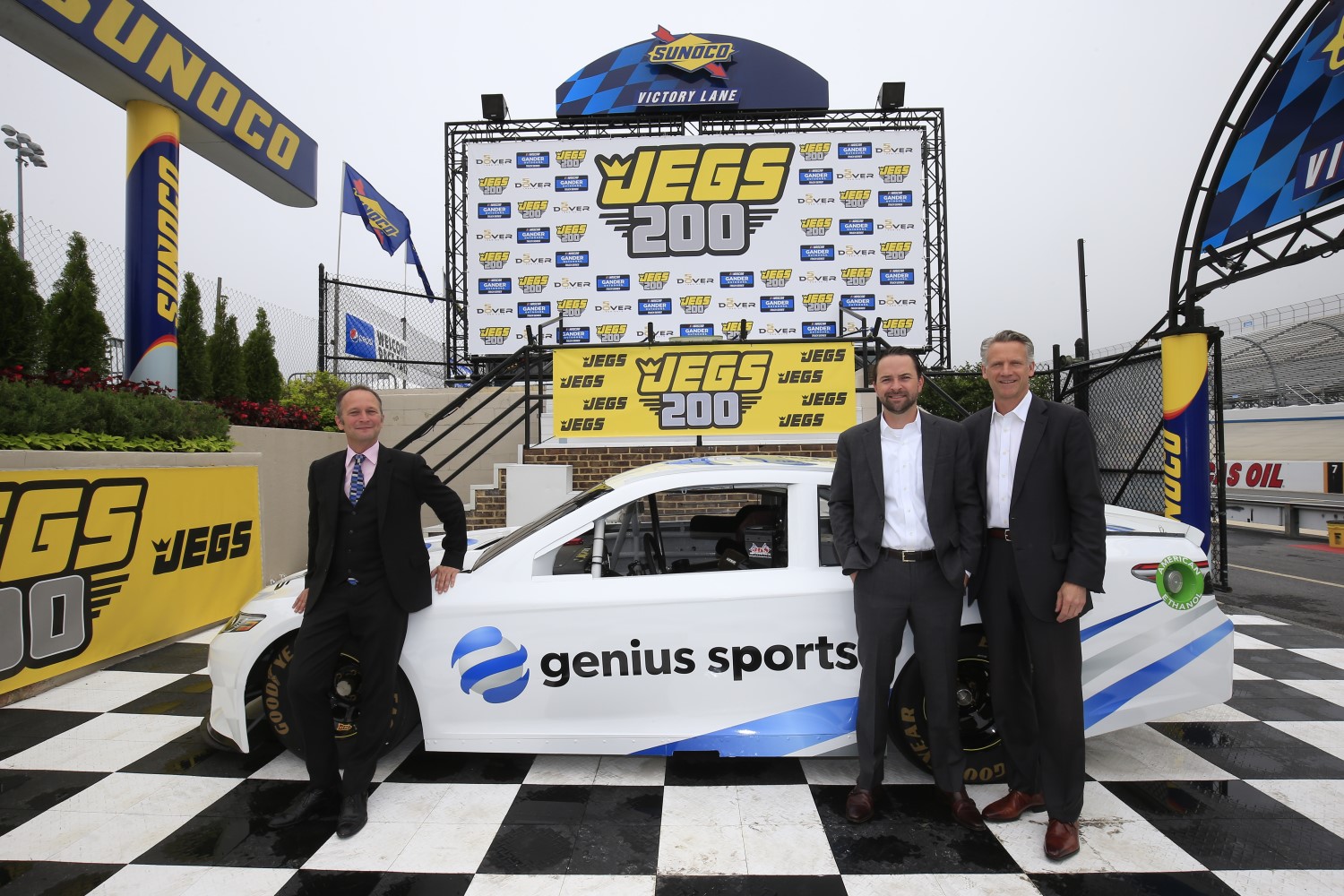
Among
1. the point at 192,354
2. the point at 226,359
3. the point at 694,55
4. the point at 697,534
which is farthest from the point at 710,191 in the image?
the point at 697,534

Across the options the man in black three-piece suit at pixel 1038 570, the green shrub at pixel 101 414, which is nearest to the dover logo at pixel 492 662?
the man in black three-piece suit at pixel 1038 570

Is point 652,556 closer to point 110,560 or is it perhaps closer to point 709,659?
point 709,659

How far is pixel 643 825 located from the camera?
250cm

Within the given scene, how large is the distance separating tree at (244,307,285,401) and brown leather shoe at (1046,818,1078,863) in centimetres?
861

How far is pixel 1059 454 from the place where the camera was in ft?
7.70

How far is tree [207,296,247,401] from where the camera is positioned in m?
7.52

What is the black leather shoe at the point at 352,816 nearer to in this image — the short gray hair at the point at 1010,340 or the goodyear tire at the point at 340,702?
the goodyear tire at the point at 340,702

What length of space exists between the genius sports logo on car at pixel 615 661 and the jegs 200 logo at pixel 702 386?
14.5 feet

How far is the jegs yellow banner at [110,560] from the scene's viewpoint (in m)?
3.73

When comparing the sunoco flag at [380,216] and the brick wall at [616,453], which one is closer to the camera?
the brick wall at [616,453]

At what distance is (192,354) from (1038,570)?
26.5 ft

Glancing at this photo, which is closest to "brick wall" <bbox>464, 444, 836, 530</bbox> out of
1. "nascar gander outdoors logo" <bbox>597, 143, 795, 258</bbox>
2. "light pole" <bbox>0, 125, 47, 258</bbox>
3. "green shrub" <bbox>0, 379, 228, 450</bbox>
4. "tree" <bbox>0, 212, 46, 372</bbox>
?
"green shrub" <bbox>0, 379, 228, 450</bbox>

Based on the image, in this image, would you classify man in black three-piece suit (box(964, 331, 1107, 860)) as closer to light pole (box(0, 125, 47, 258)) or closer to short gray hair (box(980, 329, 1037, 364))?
short gray hair (box(980, 329, 1037, 364))

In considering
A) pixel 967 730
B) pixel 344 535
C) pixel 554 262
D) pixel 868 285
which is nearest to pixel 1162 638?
pixel 967 730
